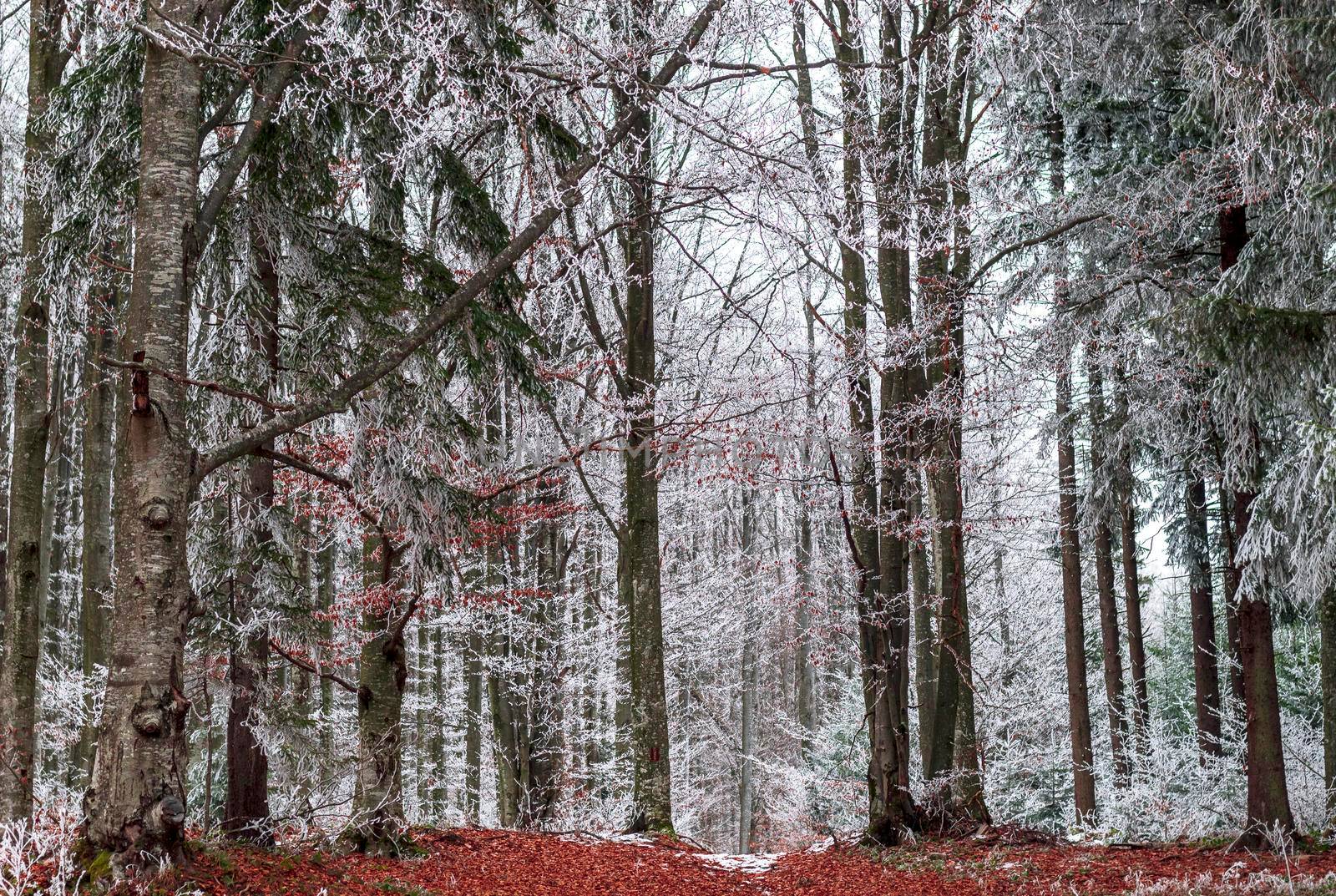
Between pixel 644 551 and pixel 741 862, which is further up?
pixel 644 551

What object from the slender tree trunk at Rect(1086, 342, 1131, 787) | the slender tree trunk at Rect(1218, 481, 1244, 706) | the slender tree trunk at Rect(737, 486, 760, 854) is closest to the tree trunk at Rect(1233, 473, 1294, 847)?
the slender tree trunk at Rect(1218, 481, 1244, 706)

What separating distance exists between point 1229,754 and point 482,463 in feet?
35.9

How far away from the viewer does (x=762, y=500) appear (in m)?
18.4

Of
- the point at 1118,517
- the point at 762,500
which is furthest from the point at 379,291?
the point at 762,500

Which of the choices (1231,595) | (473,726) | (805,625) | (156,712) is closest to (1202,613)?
(1231,595)

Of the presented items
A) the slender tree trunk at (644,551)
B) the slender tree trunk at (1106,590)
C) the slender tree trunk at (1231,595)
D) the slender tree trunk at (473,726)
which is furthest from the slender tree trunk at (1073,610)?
→ the slender tree trunk at (473,726)

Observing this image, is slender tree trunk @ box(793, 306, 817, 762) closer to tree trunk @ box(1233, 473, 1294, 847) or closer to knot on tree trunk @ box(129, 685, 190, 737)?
tree trunk @ box(1233, 473, 1294, 847)

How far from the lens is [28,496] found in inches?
261

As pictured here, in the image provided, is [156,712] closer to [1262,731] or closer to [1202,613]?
[1262,731]

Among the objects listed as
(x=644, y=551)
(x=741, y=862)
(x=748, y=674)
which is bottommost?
(x=741, y=862)

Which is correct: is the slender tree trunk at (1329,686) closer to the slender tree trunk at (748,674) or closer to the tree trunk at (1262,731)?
the tree trunk at (1262,731)

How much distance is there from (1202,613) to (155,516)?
1250cm

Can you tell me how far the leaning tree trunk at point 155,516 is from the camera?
4066 mm

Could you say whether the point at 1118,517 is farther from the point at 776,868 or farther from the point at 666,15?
the point at 666,15
